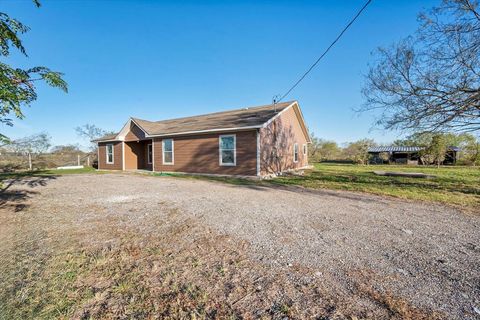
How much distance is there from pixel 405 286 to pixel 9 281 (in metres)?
4.22

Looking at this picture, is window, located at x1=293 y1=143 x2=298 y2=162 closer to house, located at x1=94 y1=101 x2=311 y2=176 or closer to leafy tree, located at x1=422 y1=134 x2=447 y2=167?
house, located at x1=94 y1=101 x2=311 y2=176

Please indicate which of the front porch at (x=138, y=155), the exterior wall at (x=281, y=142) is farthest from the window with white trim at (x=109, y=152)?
the exterior wall at (x=281, y=142)

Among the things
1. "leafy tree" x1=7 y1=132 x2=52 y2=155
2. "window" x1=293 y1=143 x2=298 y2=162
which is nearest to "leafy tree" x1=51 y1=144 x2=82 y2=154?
"leafy tree" x1=7 y1=132 x2=52 y2=155

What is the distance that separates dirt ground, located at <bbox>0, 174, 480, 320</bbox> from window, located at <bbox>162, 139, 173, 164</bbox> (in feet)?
A: 31.4

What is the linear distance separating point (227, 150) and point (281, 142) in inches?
151

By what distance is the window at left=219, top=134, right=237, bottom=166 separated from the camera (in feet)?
39.6

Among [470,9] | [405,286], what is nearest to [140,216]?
[405,286]

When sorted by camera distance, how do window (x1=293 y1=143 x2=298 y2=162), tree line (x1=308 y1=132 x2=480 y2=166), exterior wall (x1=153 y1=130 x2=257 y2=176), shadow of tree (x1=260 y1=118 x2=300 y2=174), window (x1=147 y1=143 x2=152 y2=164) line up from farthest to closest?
1. tree line (x1=308 y1=132 x2=480 y2=166)
2. window (x1=147 y1=143 x2=152 y2=164)
3. window (x1=293 y1=143 x2=298 y2=162)
4. shadow of tree (x1=260 y1=118 x2=300 y2=174)
5. exterior wall (x1=153 y1=130 x2=257 y2=176)

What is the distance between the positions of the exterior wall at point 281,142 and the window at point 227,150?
157 centimetres

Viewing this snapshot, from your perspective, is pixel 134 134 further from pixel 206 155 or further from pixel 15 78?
pixel 15 78

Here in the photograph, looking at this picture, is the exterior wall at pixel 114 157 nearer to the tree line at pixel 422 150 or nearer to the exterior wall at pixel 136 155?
the exterior wall at pixel 136 155

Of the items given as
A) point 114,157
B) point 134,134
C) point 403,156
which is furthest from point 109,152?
point 403,156

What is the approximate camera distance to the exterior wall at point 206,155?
1159cm

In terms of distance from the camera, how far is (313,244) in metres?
3.29
